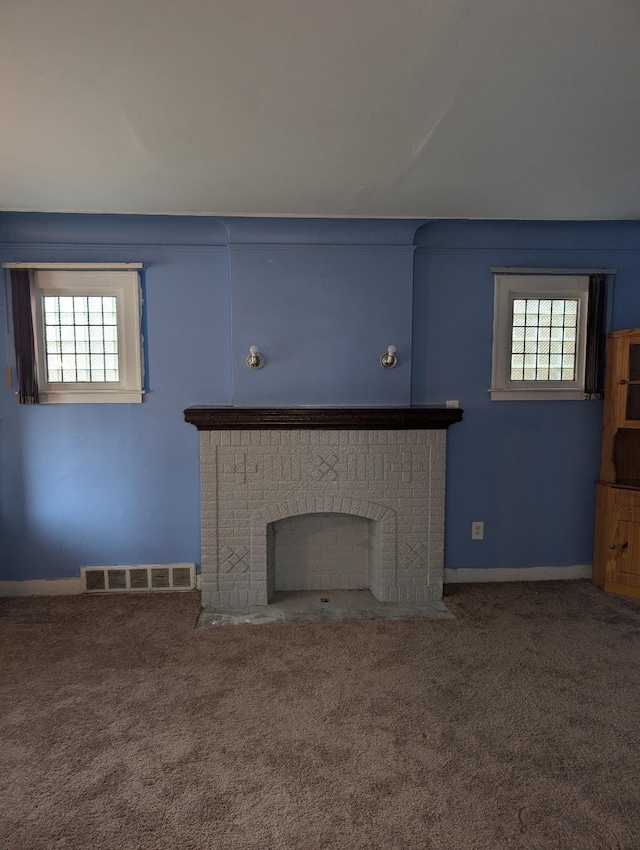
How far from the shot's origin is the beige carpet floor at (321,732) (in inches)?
66.2

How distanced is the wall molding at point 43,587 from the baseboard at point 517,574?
2.50 metres

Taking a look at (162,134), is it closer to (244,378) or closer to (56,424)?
(244,378)

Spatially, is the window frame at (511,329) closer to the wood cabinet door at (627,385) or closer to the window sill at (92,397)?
the wood cabinet door at (627,385)

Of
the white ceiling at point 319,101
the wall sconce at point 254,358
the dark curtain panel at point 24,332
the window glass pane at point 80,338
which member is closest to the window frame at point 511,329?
the white ceiling at point 319,101

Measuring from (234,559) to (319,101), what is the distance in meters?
2.54

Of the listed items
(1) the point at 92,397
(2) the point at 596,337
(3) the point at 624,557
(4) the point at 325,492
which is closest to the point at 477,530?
(3) the point at 624,557

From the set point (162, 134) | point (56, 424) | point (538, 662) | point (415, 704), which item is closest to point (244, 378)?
point (56, 424)

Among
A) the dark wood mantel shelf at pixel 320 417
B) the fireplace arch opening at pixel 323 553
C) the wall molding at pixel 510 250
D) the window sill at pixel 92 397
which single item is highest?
the wall molding at pixel 510 250

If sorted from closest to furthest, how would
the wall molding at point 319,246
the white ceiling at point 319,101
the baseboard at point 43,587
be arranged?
the white ceiling at point 319,101 → the wall molding at point 319,246 → the baseboard at point 43,587

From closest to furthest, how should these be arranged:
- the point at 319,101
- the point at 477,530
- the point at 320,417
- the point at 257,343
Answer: the point at 319,101, the point at 320,417, the point at 257,343, the point at 477,530

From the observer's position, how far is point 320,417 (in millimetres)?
3223

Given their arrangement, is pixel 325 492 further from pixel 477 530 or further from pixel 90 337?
pixel 90 337

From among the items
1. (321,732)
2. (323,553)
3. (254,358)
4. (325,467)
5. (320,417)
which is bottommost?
(321,732)

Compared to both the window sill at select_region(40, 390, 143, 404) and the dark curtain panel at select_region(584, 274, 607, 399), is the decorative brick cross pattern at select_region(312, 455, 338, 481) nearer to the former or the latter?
the window sill at select_region(40, 390, 143, 404)
